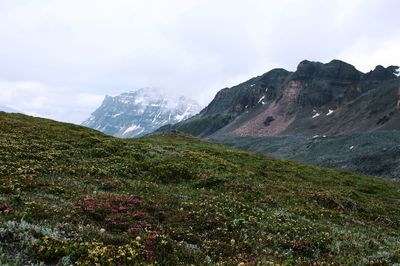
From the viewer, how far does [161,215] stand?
19219 mm

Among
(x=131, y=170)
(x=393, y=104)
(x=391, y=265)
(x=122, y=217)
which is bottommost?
(x=391, y=265)

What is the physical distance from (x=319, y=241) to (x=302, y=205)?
10954 millimetres

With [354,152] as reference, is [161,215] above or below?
below

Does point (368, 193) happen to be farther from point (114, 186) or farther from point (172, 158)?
point (114, 186)

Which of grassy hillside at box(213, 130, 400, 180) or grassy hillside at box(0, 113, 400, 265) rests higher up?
grassy hillside at box(213, 130, 400, 180)

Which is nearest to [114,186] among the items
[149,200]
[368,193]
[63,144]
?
[149,200]

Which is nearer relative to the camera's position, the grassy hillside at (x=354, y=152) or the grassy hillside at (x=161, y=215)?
the grassy hillside at (x=161, y=215)

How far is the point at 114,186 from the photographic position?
2545 cm

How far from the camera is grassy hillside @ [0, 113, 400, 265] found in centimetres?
1270

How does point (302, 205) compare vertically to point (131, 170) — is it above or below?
below

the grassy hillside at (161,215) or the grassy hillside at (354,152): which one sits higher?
the grassy hillside at (354,152)

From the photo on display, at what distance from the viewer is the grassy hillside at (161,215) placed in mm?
12695

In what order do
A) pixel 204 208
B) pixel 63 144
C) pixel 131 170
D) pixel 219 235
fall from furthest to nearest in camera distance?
pixel 63 144 → pixel 131 170 → pixel 204 208 → pixel 219 235

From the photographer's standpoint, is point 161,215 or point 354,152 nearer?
point 161,215
